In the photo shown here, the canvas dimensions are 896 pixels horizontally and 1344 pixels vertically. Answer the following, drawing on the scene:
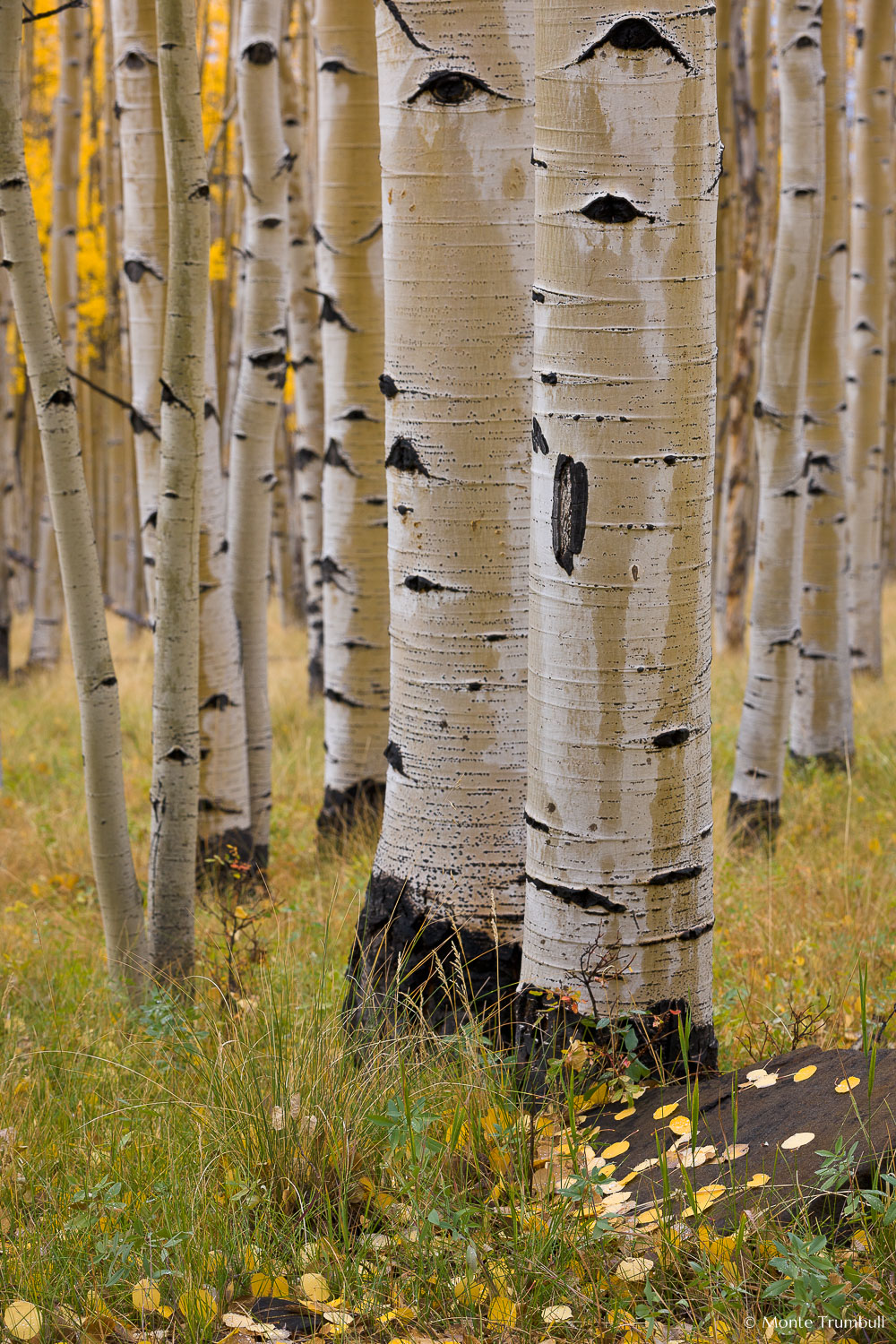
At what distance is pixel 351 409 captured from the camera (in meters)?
4.29

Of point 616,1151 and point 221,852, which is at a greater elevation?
point 616,1151

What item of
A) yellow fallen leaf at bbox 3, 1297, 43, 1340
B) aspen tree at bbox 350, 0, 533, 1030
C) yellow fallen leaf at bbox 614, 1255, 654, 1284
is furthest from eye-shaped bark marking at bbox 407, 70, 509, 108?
yellow fallen leaf at bbox 3, 1297, 43, 1340

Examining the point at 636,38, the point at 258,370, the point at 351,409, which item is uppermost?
the point at 636,38

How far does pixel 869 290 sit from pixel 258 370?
4.85 m

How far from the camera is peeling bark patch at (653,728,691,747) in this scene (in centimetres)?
193

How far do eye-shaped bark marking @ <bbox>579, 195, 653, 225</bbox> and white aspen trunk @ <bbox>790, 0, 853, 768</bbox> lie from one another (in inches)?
147

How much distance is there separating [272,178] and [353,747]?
7.81ft

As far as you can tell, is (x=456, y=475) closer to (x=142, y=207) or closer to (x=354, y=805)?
(x=142, y=207)

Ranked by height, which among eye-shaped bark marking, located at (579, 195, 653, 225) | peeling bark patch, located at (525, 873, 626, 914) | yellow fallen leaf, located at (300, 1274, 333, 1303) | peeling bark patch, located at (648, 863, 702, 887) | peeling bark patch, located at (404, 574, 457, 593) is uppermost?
eye-shaped bark marking, located at (579, 195, 653, 225)

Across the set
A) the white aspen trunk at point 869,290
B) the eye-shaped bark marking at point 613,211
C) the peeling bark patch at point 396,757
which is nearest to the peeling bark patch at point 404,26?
the eye-shaped bark marking at point 613,211

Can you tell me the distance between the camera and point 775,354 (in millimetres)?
4426

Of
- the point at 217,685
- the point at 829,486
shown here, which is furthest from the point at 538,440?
the point at 829,486

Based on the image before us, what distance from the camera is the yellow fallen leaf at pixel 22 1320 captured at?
154 centimetres

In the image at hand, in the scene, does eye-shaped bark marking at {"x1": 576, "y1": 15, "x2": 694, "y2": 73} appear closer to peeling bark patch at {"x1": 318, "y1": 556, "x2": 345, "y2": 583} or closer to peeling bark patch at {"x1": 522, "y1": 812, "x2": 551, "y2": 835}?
peeling bark patch at {"x1": 522, "y1": 812, "x2": 551, "y2": 835}
